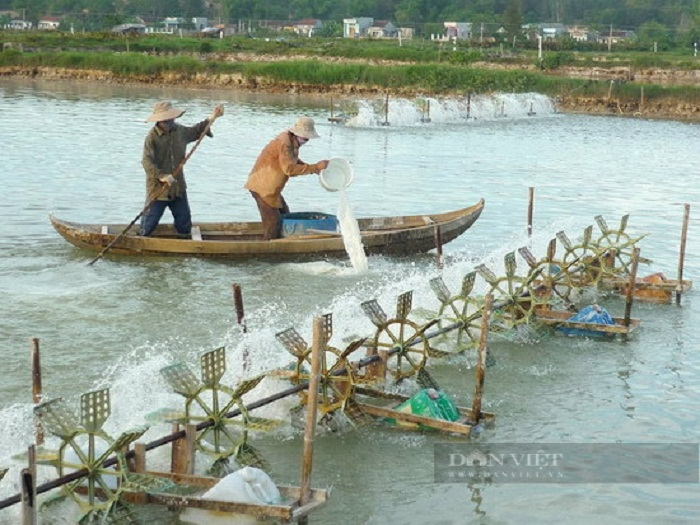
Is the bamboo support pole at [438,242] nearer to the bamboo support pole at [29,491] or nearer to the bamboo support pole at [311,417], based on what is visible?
the bamboo support pole at [311,417]

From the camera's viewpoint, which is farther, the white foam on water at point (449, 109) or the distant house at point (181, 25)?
the distant house at point (181, 25)

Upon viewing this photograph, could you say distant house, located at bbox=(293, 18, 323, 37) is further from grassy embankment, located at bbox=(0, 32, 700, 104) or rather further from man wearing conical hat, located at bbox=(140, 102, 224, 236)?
man wearing conical hat, located at bbox=(140, 102, 224, 236)

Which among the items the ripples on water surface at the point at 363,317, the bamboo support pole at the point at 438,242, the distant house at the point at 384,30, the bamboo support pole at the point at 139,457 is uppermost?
the distant house at the point at 384,30

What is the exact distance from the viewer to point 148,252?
14.7m

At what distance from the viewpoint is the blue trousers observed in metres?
14.8

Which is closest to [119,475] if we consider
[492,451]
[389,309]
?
[492,451]

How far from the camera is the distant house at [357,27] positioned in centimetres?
9638

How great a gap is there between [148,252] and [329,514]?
740 cm

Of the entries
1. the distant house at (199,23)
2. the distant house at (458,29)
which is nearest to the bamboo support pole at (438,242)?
the distant house at (458,29)

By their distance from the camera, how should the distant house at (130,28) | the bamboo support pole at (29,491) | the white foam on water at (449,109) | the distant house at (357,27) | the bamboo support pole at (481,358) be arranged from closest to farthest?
the bamboo support pole at (29,491)
the bamboo support pole at (481,358)
the white foam on water at (449,109)
the distant house at (130,28)
the distant house at (357,27)

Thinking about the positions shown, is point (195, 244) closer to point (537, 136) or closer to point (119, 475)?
point (119, 475)

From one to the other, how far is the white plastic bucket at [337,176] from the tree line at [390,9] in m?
91.9

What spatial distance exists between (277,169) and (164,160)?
4.66 ft

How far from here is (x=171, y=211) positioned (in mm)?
14953
